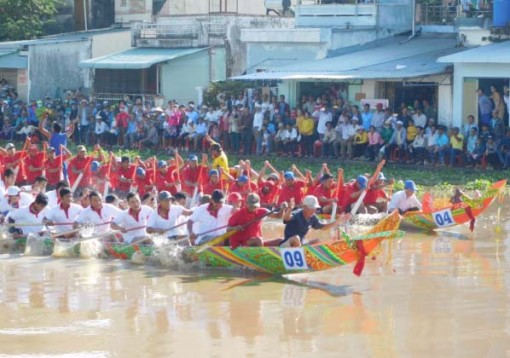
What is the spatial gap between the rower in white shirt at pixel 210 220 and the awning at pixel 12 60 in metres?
22.9

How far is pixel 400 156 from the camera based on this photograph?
87.9 ft

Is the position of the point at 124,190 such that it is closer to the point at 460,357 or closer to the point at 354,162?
the point at 354,162

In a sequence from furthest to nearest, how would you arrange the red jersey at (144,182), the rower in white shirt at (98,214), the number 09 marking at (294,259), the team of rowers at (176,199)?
the red jersey at (144,182), the rower in white shirt at (98,214), the team of rowers at (176,199), the number 09 marking at (294,259)

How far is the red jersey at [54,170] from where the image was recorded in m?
22.0

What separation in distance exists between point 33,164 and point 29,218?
5.14 meters

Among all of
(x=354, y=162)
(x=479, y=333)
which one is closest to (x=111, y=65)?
(x=354, y=162)

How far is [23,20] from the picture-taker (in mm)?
41594

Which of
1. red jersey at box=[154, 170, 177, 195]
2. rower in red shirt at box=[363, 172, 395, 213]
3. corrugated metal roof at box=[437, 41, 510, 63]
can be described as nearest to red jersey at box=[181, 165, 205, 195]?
red jersey at box=[154, 170, 177, 195]

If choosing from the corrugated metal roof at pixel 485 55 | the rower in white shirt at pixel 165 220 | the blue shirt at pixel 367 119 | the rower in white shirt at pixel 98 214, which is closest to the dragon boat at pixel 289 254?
the rower in white shirt at pixel 165 220

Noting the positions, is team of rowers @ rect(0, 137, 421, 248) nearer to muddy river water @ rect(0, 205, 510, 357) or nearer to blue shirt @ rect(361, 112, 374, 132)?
muddy river water @ rect(0, 205, 510, 357)

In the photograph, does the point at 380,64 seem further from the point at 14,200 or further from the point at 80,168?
the point at 14,200

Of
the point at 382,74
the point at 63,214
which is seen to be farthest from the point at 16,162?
the point at 382,74

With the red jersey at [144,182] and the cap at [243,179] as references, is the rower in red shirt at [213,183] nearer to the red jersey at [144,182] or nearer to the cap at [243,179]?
the cap at [243,179]

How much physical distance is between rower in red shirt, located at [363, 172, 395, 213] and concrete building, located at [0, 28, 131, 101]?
64.8 feet
